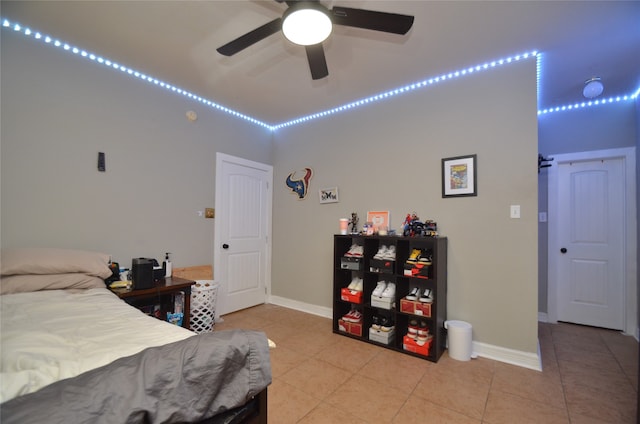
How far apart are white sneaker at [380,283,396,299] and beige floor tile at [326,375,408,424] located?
83 centimetres

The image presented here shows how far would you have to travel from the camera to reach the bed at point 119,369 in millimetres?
690

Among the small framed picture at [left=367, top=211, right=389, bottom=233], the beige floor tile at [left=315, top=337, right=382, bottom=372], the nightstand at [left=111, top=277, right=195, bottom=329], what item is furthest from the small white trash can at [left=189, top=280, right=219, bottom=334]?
the small framed picture at [left=367, top=211, right=389, bottom=233]

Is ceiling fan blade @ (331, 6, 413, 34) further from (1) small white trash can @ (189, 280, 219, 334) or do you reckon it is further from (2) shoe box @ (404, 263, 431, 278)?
(1) small white trash can @ (189, 280, 219, 334)

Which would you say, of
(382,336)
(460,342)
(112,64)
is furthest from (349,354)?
(112,64)

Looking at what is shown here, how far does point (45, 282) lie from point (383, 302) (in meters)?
2.68

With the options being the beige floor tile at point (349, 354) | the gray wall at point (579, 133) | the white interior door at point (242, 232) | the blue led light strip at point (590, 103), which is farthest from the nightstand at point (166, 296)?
the blue led light strip at point (590, 103)

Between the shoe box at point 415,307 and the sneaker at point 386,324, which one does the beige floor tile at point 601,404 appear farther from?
the sneaker at point 386,324

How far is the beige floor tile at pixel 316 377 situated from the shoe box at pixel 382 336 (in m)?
0.61

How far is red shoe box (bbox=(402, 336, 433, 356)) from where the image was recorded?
98.4 inches

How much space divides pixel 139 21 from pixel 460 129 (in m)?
2.90

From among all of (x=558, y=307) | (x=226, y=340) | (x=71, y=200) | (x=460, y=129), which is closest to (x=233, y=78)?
(x=71, y=200)

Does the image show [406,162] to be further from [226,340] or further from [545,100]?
[226,340]

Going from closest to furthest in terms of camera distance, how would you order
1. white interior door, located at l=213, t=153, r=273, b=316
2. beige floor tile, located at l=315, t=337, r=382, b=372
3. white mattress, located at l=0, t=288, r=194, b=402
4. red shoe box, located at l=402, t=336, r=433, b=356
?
white mattress, located at l=0, t=288, r=194, b=402 → beige floor tile, located at l=315, t=337, r=382, b=372 → red shoe box, located at l=402, t=336, r=433, b=356 → white interior door, located at l=213, t=153, r=273, b=316

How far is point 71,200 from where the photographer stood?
240cm
